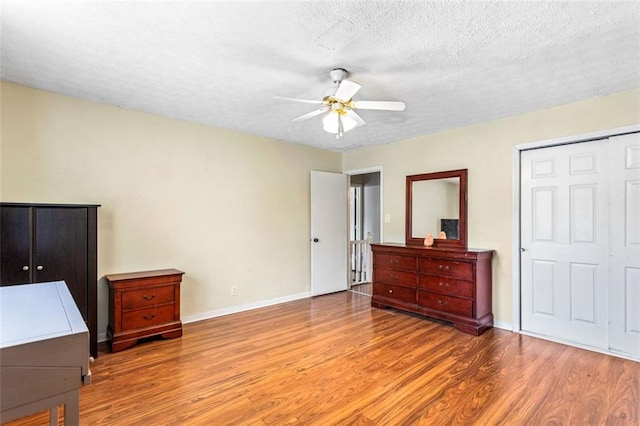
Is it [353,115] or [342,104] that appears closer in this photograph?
[342,104]

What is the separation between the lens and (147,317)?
313 centimetres

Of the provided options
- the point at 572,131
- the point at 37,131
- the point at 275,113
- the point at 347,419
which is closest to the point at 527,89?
the point at 572,131

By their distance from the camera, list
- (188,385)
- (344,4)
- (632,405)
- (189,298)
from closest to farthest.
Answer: (344,4), (632,405), (188,385), (189,298)

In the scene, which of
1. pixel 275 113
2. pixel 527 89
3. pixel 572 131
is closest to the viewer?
pixel 527 89

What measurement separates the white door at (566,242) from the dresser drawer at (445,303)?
2.06 feet

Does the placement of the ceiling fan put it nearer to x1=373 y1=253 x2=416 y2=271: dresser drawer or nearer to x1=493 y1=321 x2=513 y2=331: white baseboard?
x1=373 y1=253 x2=416 y2=271: dresser drawer

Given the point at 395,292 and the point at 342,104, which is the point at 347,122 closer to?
the point at 342,104

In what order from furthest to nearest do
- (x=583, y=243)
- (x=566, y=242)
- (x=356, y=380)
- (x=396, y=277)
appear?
(x=396, y=277) → (x=566, y=242) → (x=583, y=243) → (x=356, y=380)

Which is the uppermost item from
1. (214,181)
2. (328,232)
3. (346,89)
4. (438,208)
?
(346,89)

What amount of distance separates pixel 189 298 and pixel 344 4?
3388mm

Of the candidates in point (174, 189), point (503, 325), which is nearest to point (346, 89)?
point (174, 189)

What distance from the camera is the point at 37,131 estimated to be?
2873mm

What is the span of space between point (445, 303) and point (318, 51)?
2933 mm

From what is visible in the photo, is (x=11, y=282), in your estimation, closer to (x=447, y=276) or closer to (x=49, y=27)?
(x=49, y=27)
